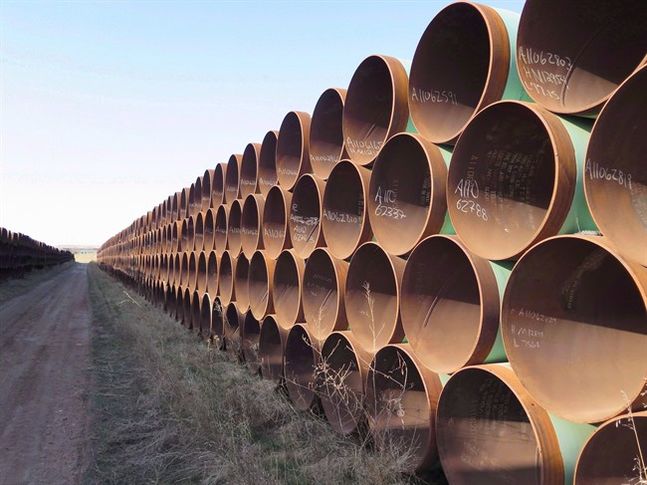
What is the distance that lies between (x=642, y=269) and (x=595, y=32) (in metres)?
1.31

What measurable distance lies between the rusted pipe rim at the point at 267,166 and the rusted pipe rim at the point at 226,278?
1.35m

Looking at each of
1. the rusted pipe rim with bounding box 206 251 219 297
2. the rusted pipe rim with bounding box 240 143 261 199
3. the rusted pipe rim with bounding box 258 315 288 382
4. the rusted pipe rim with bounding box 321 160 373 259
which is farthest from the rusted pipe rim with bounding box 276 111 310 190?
the rusted pipe rim with bounding box 206 251 219 297

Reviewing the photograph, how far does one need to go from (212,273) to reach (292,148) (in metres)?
3.76

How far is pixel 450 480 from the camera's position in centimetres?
310

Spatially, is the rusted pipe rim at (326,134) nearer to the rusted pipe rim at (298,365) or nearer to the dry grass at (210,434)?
the rusted pipe rim at (298,365)

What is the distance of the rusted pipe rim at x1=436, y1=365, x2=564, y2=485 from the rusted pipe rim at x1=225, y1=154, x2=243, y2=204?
18.1ft

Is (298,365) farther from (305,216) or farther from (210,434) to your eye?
(305,216)

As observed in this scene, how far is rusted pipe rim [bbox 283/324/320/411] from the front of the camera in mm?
5098

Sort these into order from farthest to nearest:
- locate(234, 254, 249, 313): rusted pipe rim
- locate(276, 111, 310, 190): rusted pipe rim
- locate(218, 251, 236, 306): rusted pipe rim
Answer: locate(218, 251, 236, 306): rusted pipe rim < locate(234, 254, 249, 313): rusted pipe rim < locate(276, 111, 310, 190): rusted pipe rim

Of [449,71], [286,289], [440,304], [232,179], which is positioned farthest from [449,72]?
[232,179]

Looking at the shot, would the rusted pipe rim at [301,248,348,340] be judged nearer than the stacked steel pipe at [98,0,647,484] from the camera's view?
No

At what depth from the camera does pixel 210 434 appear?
171 inches

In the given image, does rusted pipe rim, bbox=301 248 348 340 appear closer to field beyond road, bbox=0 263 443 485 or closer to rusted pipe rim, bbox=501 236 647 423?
field beyond road, bbox=0 263 443 485

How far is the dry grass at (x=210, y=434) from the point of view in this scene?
3.58 m
